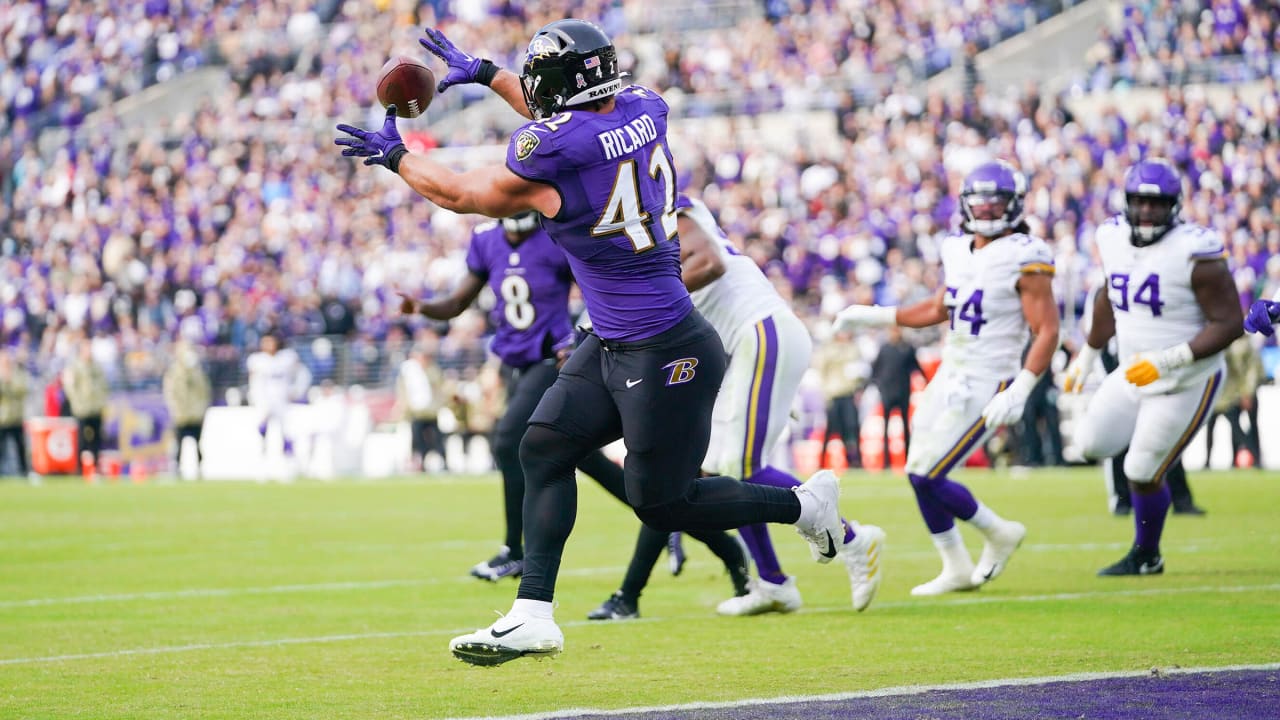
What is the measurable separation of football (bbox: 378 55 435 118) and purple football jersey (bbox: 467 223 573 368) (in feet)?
10.0

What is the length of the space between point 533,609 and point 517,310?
3999 millimetres

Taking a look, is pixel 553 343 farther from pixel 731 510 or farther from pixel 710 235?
pixel 731 510

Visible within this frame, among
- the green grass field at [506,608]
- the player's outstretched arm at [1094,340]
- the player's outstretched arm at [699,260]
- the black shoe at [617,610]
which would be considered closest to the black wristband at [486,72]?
the player's outstretched arm at [699,260]

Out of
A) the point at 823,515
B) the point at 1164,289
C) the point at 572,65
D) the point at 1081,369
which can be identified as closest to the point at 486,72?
the point at 572,65

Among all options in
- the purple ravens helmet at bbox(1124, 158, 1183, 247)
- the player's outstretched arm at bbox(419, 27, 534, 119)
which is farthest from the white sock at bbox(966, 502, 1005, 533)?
the player's outstretched arm at bbox(419, 27, 534, 119)

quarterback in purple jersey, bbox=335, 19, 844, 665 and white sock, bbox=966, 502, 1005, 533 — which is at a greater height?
quarterback in purple jersey, bbox=335, 19, 844, 665

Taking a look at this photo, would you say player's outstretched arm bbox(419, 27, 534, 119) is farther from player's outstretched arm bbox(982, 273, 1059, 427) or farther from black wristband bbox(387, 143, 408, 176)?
player's outstretched arm bbox(982, 273, 1059, 427)

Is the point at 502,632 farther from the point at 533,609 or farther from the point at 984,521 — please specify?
the point at 984,521

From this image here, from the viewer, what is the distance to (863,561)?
7.41 m

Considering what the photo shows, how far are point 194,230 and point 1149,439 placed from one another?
25.0 meters

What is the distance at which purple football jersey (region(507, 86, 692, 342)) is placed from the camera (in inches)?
213

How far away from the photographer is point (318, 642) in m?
6.97

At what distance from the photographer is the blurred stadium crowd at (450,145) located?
25297 millimetres

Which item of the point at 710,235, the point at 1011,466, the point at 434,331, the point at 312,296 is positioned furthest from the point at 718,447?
the point at 312,296
